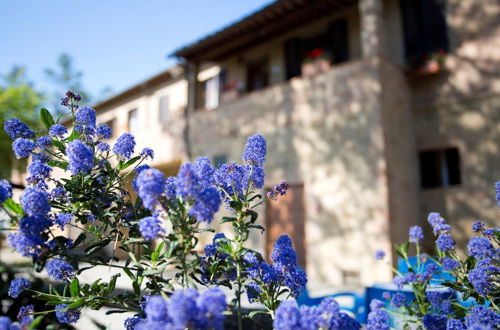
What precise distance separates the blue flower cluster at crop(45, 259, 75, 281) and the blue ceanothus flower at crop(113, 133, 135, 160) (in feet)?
1.52

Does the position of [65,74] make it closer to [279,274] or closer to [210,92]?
[210,92]

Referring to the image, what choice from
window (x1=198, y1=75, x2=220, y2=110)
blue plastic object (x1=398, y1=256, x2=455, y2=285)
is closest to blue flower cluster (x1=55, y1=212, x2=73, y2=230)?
blue plastic object (x1=398, y1=256, x2=455, y2=285)

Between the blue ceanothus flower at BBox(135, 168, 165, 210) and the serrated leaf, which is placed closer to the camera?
the blue ceanothus flower at BBox(135, 168, 165, 210)

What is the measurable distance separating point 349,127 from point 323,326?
7.63 m

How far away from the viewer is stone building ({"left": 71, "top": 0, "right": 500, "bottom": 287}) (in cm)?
797

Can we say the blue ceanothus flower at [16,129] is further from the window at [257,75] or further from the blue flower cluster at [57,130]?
the window at [257,75]

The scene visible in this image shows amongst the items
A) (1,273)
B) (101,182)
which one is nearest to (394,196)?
(1,273)

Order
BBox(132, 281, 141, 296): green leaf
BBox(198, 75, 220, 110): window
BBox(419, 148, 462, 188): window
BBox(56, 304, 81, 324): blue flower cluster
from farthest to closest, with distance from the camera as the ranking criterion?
BBox(198, 75, 220, 110): window < BBox(419, 148, 462, 188): window < BBox(56, 304, 81, 324): blue flower cluster < BBox(132, 281, 141, 296): green leaf

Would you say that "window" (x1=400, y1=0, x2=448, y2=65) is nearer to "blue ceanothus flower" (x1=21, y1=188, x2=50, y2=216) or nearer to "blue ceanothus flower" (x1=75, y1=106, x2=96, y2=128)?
"blue ceanothus flower" (x1=75, y1=106, x2=96, y2=128)

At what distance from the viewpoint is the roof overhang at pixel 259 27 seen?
952 cm

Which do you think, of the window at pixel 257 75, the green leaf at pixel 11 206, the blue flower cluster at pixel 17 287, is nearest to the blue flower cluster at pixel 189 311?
the green leaf at pixel 11 206

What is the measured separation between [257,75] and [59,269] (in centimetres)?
1122

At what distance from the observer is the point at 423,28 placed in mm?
9102

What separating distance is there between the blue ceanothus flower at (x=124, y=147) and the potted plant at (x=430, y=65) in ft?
27.4
